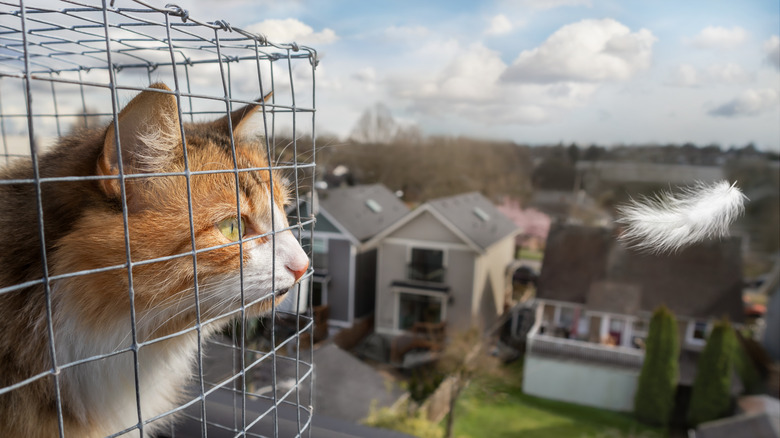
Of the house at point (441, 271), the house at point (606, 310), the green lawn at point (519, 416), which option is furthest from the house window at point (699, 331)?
the house at point (441, 271)

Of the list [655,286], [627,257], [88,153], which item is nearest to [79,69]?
[88,153]

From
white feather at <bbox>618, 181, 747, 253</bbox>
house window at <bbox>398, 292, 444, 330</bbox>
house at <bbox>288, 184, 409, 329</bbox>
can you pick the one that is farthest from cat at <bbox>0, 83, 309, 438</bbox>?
house window at <bbox>398, 292, 444, 330</bbox>

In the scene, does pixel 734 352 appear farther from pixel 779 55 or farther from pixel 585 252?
pixel 779 55

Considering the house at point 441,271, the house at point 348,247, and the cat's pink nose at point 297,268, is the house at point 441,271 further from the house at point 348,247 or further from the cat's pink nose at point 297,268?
the cat's pink nose at point 297,268

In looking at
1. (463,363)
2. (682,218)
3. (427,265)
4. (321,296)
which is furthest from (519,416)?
(682,218)

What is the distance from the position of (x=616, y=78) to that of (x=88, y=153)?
2.78 meters

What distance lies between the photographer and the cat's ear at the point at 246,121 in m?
0.59

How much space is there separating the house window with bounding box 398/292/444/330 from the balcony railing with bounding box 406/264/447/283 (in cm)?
15

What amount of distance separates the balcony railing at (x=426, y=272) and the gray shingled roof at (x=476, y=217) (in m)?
0.41

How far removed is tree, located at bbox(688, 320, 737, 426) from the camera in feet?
11.0

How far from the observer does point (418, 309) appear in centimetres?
416

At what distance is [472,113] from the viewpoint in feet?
10.6

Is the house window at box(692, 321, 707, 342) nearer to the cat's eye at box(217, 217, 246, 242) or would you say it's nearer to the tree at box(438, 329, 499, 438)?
the tree at box(438, 329, 499, 438)

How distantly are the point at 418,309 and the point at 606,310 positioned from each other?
59.8 inches
